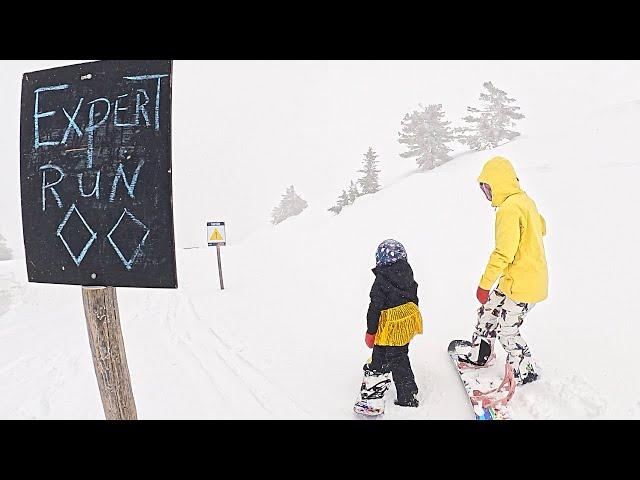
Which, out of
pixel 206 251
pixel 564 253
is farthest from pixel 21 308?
pixel 564 253

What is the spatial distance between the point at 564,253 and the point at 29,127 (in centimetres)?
769

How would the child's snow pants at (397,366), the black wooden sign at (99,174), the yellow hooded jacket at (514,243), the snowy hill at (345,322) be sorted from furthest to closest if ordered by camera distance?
the snowy hill at (345,322) → the child's snow pants at (397,366) → the yellow hooded jacket at (514,243) → the black wooden sign at (99,174)

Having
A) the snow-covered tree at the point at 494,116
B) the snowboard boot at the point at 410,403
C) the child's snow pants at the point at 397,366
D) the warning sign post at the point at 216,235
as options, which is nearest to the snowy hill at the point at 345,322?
the snowboard boot at the point at 410,403

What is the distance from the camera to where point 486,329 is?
4.60 metres

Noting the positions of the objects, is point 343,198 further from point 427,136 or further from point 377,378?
point 377,378

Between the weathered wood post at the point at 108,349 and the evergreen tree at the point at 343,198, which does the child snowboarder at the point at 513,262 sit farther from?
the evergreen tree at the point at 343,198

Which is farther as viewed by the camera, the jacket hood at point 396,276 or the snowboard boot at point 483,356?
the snowboard boot at point 483,356

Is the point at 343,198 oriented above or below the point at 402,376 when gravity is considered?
above

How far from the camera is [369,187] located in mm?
23531

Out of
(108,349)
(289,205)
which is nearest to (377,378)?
(108,349)

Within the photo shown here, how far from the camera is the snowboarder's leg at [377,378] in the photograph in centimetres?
424

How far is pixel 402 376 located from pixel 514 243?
62.2 inches

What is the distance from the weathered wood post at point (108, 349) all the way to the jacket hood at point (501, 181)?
10.7 feet

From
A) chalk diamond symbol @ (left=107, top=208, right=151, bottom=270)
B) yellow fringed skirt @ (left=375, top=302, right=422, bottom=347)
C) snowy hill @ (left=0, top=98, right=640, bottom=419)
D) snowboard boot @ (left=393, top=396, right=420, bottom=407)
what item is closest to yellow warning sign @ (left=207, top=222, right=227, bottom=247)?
snowy hill @ (left=0, top=98, right=640, bottom=419)
